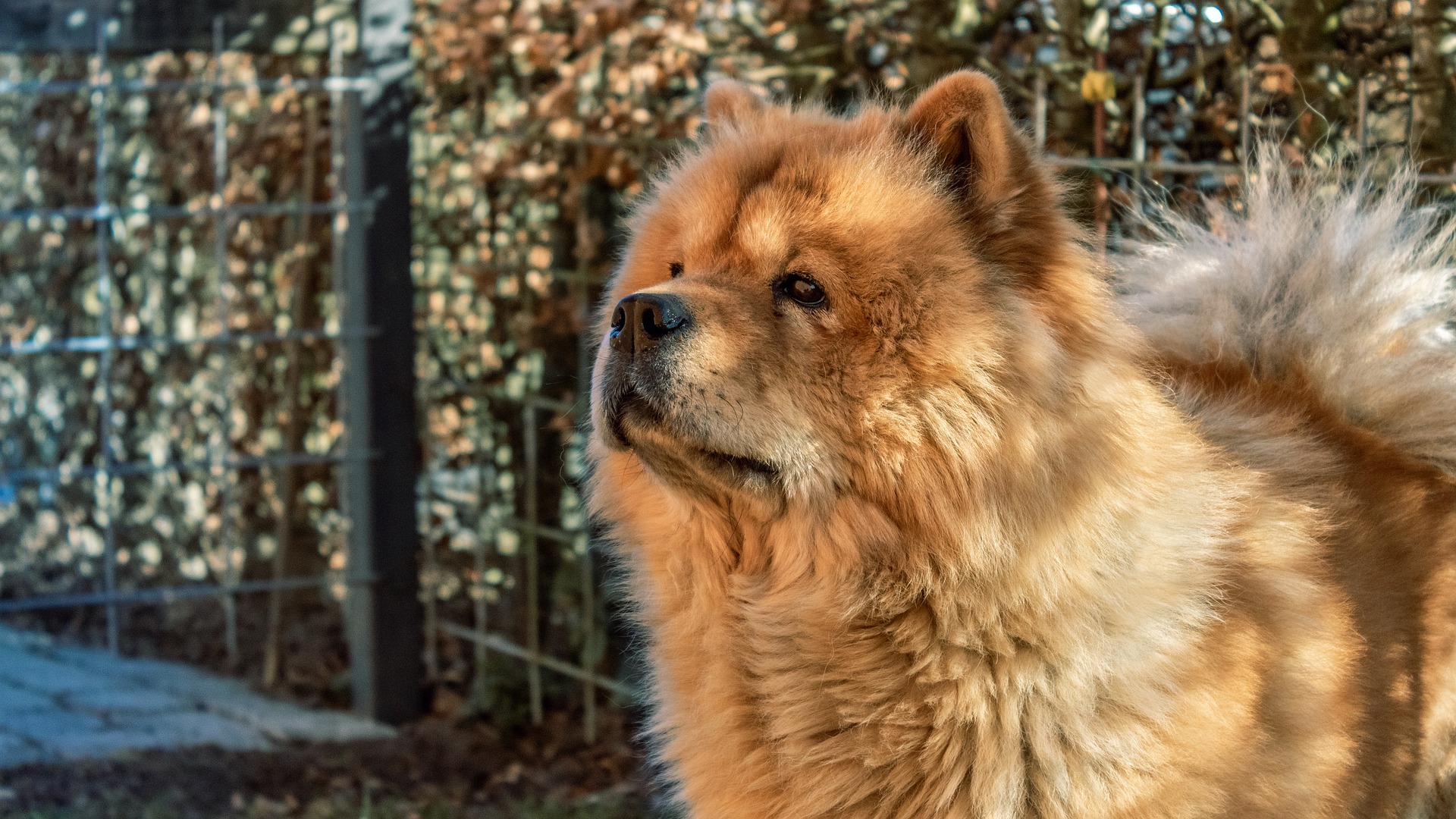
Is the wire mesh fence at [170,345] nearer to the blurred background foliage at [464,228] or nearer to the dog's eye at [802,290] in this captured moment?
the blurred background foliage at [464,228]

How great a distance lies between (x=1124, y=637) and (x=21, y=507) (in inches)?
238

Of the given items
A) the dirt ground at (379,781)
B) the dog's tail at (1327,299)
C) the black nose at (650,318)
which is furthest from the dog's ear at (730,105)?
the dirt ground at (379,781)

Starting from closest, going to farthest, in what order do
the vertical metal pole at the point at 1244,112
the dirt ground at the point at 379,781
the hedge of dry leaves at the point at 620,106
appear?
the vertical metal pole at the point at 1244,112
the hedge of dry leaves at the point at 620,106
the dirt ground at the point at 379,781

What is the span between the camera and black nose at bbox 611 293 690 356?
2.21 meters

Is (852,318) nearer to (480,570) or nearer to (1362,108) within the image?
(1362,108)

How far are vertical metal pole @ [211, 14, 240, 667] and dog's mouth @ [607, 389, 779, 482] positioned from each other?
3.13m

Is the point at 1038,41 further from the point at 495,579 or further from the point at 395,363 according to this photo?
the point at 495,579

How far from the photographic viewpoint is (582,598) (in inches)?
202

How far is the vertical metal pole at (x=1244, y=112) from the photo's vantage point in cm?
337

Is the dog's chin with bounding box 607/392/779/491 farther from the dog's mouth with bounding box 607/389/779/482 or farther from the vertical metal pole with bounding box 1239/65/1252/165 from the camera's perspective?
the vertical metal pole with bounding box 1239/65/1252/165

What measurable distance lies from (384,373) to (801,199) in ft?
9.38

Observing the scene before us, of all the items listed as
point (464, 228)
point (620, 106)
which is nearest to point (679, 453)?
point (620, 106)

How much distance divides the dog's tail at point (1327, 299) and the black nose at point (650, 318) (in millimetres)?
1290

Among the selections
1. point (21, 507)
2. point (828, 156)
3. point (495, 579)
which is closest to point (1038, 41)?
point (828, 156)
